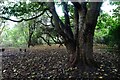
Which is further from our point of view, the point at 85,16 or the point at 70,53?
the point at 70,53

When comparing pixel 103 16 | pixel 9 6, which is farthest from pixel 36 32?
pixel 9 6

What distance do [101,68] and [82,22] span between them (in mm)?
1224

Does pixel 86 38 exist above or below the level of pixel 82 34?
below

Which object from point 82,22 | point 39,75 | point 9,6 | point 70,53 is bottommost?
point 39,75

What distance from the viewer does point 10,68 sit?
20.7 feet

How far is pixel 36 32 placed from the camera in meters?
16.7

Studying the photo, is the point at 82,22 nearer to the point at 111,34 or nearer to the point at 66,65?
the point at 66,65

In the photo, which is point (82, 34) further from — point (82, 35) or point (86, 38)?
point (86, 38)

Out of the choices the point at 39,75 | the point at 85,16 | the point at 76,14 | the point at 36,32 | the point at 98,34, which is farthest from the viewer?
the point at 98,34

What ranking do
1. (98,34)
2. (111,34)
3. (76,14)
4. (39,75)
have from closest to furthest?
(39,75) → (76,14) → (111,34) → (98,34)

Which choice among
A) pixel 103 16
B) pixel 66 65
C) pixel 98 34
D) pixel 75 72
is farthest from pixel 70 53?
pixel 98 34

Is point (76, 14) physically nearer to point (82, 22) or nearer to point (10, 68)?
point (82, 22)

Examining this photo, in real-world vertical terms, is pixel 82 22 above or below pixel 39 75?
above

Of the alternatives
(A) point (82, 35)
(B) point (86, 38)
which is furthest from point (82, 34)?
(B) point (86, 38)
